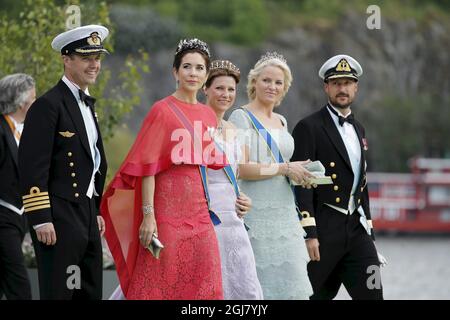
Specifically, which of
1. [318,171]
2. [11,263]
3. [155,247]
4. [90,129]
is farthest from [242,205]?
[11,263]

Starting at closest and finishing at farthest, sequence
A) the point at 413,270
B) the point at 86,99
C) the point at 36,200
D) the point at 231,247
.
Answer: the point at 36,200
the point at 86,99
the point at 231,247
the point at 413,270

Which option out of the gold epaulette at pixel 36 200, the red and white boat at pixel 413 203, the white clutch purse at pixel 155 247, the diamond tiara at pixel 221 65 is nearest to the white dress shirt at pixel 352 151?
the diamond tiara at pixel 221 65

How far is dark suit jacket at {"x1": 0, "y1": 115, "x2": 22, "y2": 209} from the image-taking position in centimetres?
794

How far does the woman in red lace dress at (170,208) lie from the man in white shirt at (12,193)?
1.57 metres

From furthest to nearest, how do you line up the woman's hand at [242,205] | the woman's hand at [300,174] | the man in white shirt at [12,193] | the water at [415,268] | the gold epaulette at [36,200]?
1. the water at [415,268]
2. the man in white shirt at [12,193]
3. the woman's hand at [300,174]
4. the woman's hand at [242,205]
5. the gold epaulette at [36,200]

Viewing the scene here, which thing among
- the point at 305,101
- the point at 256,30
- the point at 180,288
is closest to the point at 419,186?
the point at 305,101

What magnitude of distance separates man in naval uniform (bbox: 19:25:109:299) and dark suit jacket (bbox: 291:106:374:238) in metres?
1.70

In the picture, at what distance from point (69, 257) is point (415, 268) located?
12280 mm

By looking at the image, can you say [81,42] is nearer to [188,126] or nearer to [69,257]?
[188,126]

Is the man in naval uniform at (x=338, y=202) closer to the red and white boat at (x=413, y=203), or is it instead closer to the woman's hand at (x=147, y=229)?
the woman's hand at (x=147, y=229)

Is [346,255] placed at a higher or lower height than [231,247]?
lower

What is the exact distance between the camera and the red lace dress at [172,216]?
20.6 ft

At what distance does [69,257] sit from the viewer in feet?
20.2

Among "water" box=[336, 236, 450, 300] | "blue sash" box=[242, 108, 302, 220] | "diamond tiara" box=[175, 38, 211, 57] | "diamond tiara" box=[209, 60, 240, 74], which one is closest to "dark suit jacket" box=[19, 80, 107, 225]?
"diamond tiara" box=[175, 38, 211, 57]
